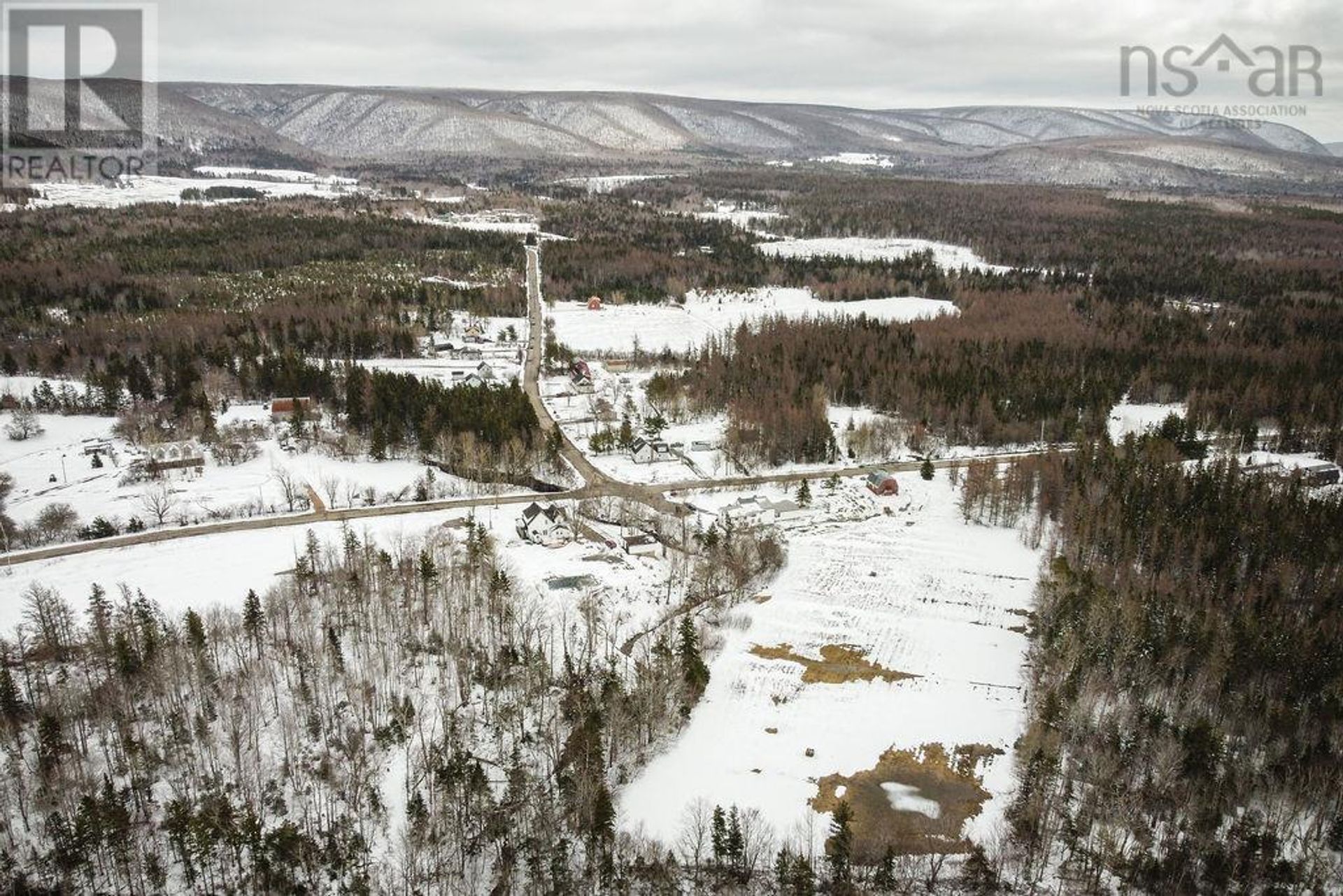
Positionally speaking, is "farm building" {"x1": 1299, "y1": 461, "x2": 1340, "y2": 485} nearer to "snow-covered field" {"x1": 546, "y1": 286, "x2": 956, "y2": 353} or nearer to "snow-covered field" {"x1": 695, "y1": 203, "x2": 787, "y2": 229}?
"snow-covered field" {"x1": 546, "y1": 286, "x2": 956, "y2": 353}

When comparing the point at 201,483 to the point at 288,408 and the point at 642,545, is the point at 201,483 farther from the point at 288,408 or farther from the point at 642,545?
the point at 642,545

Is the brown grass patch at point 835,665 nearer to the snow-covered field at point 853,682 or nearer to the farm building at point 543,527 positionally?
the snow-covered field at point 853,682

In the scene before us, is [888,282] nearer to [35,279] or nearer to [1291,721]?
[1291,721]

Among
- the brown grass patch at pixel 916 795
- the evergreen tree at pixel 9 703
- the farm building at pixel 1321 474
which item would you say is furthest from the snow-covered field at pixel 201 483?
the farm building at pixel 1321 474

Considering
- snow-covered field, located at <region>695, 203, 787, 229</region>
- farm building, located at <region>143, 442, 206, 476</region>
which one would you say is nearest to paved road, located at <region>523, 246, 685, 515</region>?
farm building, located at <region>143, 442, 206, 476</region>

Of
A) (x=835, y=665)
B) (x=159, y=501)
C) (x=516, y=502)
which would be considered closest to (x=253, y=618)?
(x=516, y=502)
